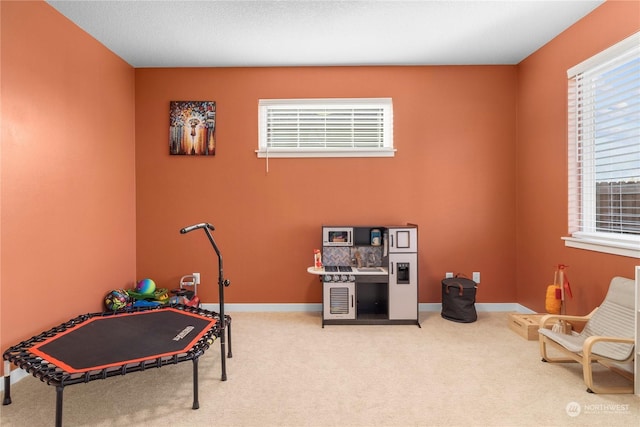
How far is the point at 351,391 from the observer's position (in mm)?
2383

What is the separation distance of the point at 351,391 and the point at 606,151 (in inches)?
116

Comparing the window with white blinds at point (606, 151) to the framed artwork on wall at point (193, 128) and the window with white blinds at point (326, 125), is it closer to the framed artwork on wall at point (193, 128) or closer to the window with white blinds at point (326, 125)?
the window with white blinds at point (326, 125)

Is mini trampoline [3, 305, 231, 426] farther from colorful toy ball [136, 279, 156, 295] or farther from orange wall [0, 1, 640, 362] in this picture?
orange wall [0, 1, 640, 362]

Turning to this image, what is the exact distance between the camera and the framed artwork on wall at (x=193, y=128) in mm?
4121

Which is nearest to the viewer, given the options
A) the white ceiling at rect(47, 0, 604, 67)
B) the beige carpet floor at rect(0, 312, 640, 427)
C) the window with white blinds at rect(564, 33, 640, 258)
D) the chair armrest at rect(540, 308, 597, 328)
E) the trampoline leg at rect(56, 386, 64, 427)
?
the trampoline leg at rect(56, 386, 64, 427)

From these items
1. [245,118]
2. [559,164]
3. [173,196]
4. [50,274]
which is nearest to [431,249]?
[559,164]

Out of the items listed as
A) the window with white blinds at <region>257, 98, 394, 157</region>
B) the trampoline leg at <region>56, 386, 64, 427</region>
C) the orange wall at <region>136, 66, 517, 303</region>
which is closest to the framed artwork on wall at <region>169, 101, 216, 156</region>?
the orange wall at <region>136, 66, 517, 303</region>

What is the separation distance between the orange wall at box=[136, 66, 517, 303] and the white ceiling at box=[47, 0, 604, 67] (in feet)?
0.83

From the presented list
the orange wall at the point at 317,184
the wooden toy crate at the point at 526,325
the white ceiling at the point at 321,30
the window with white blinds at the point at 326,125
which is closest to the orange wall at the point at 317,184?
A: the orange wall at the point at 317,184

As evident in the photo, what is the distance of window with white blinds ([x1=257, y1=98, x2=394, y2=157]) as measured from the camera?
164 inches

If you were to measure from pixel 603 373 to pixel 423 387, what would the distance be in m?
1.46

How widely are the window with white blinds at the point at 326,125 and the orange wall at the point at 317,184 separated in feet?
0.46

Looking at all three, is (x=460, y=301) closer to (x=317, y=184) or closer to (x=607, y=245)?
(x=607, y=245)

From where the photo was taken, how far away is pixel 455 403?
224cm
